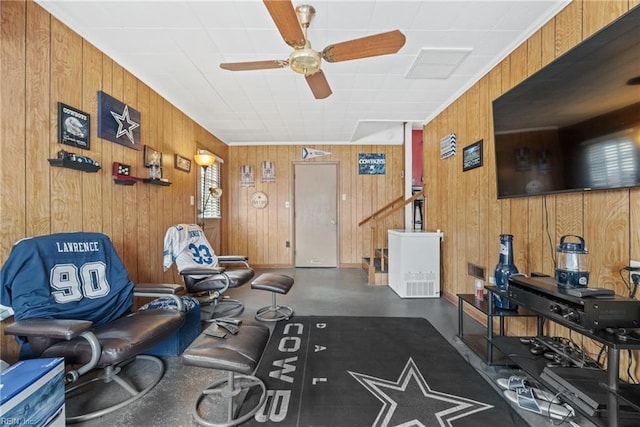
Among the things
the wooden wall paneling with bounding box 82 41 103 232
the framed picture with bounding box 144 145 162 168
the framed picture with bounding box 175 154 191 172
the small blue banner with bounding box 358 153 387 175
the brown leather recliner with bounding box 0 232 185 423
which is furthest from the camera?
the small blue banner with bounding box 358 153 387 175

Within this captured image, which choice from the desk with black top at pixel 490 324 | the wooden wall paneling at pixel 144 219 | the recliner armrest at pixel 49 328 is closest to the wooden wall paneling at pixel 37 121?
the recliner armrest at pixel 49 328

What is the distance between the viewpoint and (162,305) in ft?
7.24

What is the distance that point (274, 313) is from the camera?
3.08m

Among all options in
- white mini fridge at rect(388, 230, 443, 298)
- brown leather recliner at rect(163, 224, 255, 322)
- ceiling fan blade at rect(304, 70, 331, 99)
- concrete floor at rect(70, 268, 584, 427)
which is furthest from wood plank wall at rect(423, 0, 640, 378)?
brown leather recliner at rect(163, 224, 255, 322)

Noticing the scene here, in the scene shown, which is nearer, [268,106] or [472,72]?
[472,72]

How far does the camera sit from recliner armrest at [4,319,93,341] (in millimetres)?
1340

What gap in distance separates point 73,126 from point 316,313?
2761mm

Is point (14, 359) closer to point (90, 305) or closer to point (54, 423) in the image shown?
point (90, 305)

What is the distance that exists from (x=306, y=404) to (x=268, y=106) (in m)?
3.40

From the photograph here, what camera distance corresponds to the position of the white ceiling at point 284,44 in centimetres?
196

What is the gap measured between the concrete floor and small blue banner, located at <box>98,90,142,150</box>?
6.57ft

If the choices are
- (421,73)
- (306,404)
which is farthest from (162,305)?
(421,73)

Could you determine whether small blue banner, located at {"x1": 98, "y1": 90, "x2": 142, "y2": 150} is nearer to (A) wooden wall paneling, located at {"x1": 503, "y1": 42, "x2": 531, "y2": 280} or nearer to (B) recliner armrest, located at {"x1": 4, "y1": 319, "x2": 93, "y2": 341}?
(B) recliner armrest, located at {"x1": 4, "y1": 319, "x2": 93, "y2": 341}

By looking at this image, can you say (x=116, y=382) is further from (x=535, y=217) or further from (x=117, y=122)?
(x=535, y=217)
